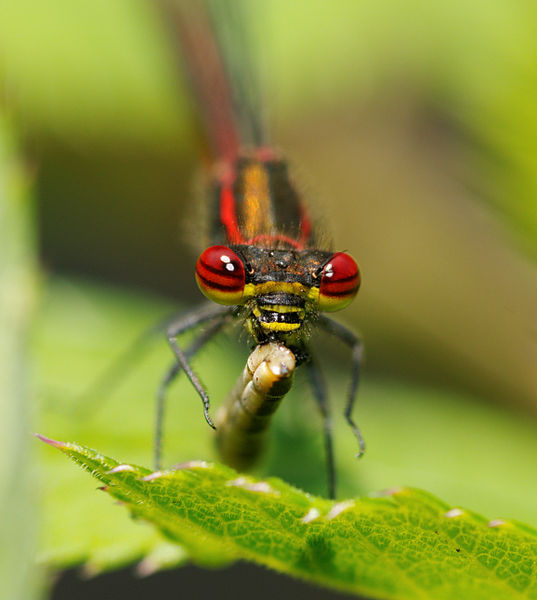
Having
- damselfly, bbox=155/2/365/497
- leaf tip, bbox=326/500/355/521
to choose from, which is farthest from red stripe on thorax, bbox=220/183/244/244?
leaf tip, bbox=326/500/355/521

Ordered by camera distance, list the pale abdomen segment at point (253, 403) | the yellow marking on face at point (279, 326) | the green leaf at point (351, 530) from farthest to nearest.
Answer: the yellow marking on face at point (279, 326)
the pale abdomen segment at point (253, 403)
the green leaf at point (351, 530)

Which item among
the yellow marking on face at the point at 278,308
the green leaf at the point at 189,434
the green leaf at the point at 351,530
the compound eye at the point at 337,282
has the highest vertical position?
the compound eye at the point at 337,282

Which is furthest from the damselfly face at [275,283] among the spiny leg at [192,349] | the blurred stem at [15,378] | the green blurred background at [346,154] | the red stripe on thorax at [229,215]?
the green blurred background at [346,154]

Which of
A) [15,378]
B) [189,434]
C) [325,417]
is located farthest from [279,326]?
[15,378]

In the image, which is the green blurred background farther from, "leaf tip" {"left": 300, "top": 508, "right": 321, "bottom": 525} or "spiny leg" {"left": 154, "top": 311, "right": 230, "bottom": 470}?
"leaf tip" {"left": 300, "top": 508, "right": 321, "bottom": 525}

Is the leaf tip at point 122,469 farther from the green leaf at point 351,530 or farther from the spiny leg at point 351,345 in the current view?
the spiny leg at point 351,345

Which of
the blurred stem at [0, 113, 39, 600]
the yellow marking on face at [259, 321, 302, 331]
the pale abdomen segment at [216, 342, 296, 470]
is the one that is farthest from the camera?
the blurred stem at [0, 113, 39, 600]

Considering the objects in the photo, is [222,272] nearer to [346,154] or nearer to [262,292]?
[262,292]
